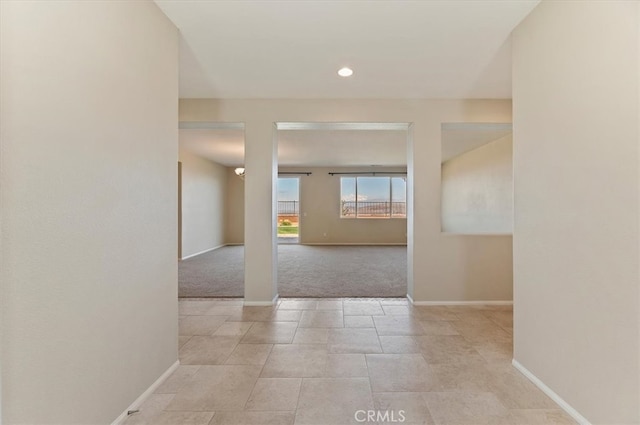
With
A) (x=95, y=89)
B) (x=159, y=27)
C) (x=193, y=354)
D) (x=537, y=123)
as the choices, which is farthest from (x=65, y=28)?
(x=537, y=123)

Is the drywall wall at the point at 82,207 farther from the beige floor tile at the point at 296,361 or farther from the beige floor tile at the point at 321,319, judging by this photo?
the beige floor tile at the point at 321,319

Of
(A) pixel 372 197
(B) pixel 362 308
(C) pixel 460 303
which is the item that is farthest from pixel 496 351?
(A) pixel 372 197

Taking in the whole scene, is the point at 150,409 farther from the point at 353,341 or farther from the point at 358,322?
the point at 358,322

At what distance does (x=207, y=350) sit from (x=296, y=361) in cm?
76

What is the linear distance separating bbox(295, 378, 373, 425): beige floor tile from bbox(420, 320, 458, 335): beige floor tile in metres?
1.08

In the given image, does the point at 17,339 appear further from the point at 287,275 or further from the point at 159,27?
the point at 287,275

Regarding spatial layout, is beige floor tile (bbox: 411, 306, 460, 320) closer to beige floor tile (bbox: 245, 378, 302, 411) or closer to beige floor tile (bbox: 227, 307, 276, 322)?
beige floor tile (bbox: 227, 307, 276, 322)

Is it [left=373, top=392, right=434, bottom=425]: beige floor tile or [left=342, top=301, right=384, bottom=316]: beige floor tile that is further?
[left=342, top=301, right=384, bottom=316]: beige floor tile

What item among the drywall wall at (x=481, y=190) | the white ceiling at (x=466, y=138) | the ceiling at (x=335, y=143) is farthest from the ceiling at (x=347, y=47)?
the drywall wall at (x=481, y=190)

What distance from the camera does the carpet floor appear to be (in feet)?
13.3

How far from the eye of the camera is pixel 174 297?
207 centimetres

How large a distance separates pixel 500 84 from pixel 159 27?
10.4 ft

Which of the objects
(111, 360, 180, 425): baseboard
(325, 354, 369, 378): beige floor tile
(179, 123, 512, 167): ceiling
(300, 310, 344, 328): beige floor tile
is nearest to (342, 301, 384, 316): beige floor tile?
(300, 310, 344, 328): beige floor tile

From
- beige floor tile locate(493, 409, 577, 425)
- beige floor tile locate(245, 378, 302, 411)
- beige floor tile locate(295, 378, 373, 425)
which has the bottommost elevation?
beige floor tile locate(245, 378, 302, 411)
